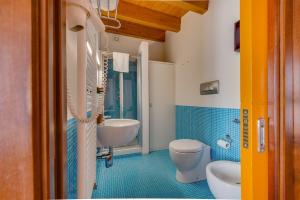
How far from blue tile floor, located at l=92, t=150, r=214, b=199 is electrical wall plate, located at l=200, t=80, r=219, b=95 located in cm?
112

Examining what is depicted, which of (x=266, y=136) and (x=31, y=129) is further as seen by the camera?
(x=266, y=136)

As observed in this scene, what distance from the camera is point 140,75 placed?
117 inches

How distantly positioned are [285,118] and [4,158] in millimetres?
690

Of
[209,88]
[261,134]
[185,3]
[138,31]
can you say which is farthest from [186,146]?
[138,31]

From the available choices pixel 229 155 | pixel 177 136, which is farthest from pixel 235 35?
pixel 177 136

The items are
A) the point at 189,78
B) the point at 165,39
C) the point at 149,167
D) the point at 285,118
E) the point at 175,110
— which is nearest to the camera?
the point at 285,118

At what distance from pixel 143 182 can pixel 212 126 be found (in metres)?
1.09

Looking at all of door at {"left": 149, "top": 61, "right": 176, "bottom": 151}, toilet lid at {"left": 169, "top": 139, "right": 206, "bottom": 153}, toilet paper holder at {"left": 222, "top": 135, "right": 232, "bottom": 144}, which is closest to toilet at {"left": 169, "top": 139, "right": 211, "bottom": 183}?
toilet lid at {"left": 169, "top": 139, "right": 206, "bottom": 153}

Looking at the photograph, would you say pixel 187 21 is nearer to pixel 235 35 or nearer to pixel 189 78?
pixel 189 78

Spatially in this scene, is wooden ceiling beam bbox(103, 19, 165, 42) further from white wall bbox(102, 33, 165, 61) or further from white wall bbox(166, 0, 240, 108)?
white wall bbox(166, 0, 240, 108)

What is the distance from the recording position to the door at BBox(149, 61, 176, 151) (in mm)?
3088

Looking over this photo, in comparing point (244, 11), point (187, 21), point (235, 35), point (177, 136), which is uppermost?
point (187, 21)

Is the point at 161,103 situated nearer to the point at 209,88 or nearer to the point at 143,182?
the point at 209,88

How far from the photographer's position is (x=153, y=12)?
108 inches
